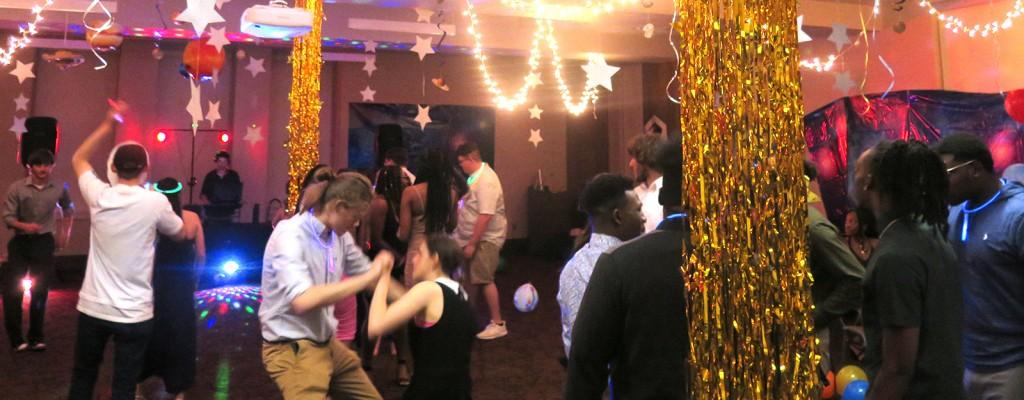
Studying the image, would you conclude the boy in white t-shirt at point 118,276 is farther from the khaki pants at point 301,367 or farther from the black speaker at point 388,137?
the black speaker at point 388,137

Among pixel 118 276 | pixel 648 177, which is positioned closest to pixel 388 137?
pixel 648 177

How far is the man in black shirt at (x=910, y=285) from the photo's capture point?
1.74 metres

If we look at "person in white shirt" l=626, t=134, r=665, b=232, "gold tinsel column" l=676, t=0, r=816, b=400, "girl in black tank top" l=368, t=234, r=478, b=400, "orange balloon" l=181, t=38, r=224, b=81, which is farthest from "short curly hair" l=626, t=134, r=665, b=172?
"orange balloon" l=181, t=38, r=224, b=81

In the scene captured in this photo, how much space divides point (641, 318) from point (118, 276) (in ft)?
8.42

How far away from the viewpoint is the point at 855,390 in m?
3.25

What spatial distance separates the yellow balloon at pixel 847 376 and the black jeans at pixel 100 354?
326 cm

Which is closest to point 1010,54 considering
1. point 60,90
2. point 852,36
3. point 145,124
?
point 852,36

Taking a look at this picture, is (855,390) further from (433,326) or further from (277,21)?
(277,21)

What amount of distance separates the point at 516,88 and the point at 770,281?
450 inches

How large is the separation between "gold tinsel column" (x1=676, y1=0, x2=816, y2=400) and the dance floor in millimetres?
3176

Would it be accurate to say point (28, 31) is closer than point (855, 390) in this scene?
No

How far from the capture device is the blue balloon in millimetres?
3199

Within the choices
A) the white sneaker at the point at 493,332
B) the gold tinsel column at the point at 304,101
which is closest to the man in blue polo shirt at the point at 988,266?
the gold tinsel column at the point at 304,101

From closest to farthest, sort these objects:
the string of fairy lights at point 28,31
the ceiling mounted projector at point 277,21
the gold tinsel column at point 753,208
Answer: the gold tinsel column at point 753,208, the ceiling mounted projector at point 277,21, the string of fairy lights at point 28,31
